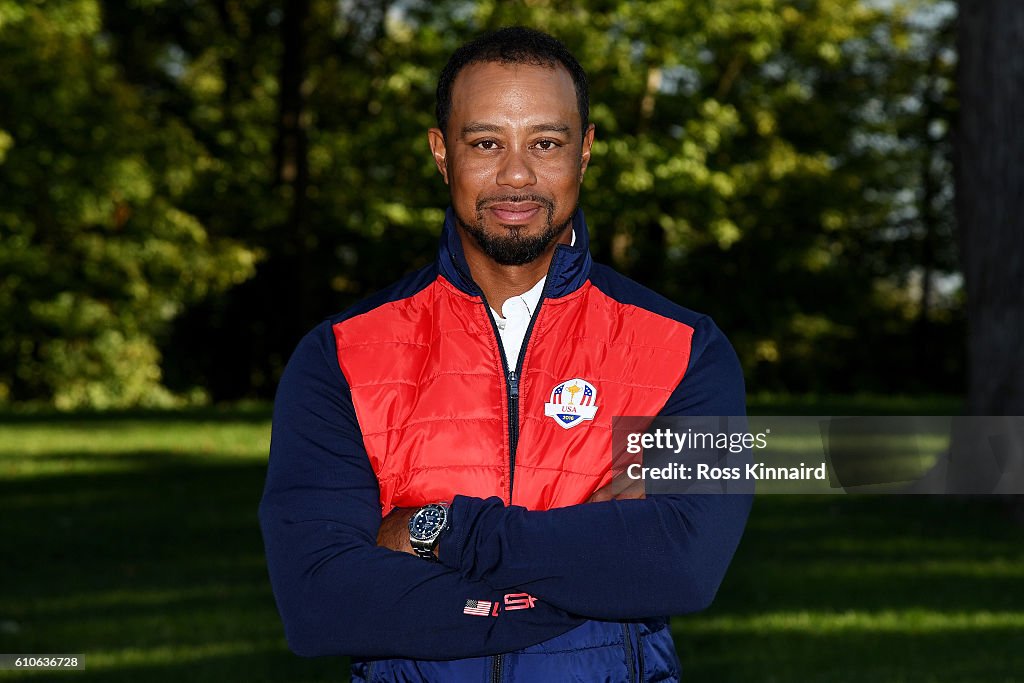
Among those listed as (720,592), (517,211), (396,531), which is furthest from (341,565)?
(720,592)

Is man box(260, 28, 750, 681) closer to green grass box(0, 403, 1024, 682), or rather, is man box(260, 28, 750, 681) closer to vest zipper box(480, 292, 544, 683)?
vest zipper box(480, 292, 544, 683)

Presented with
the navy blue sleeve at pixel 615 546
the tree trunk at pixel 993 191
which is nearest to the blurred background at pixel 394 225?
the tree trunk at pixel 993 191

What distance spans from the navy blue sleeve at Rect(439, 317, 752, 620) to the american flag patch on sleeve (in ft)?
0.15

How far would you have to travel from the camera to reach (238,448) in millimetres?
17641

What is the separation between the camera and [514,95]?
302cm

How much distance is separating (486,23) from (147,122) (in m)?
8.20

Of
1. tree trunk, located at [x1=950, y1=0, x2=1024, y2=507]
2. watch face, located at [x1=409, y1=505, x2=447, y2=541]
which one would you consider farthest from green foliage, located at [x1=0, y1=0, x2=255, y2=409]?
watch face, located at [x1=409, y1=505, x2=447, y2=541]

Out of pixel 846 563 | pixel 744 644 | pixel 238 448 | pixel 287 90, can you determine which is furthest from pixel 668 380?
pixel 287 90

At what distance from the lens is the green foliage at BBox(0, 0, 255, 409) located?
92.2 ft

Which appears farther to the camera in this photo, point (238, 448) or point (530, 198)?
point (238, 448)

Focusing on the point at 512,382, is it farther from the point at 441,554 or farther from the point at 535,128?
the point at 535,128

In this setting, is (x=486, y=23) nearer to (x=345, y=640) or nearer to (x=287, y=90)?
(x=287, y=90)

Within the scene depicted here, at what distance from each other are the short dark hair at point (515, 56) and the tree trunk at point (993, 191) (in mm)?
9607

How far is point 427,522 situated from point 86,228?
29.6 metres
